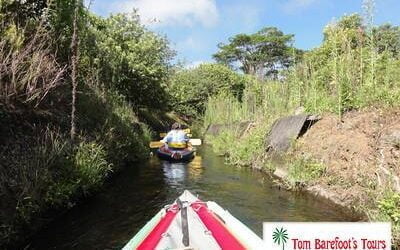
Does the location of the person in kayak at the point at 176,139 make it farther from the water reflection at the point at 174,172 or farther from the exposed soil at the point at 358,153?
the exposed soil at the point at 358,153

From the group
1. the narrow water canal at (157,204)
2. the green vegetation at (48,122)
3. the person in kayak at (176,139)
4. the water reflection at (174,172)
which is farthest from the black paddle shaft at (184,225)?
the person in kayak at (176,139)

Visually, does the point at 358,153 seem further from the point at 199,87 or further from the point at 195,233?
the point at 199,87

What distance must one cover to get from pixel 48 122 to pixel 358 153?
6.68m

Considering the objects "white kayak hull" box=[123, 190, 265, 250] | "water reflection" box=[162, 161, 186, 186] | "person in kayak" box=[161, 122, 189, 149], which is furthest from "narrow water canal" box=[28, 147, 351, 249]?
"person in kayak" box=[161, 122, 189, 149]

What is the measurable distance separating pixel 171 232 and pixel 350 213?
4.53 m

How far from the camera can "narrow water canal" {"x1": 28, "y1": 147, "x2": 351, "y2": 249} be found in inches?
291

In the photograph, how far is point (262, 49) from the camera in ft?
172

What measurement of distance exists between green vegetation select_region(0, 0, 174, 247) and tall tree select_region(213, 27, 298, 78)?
3627cm

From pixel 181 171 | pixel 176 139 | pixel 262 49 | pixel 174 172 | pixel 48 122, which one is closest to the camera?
pixel 48 122

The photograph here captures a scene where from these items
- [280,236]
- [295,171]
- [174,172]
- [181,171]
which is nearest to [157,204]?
[295,171]

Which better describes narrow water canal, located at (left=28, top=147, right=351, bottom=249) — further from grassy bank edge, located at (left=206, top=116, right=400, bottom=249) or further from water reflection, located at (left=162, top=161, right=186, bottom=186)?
grassy bank edge, located at (left=206, top=116, right=400, bottom=249)

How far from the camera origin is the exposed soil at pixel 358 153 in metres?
8.56

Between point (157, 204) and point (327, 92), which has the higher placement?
point (327, 92)

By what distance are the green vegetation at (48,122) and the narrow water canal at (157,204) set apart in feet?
1.31
